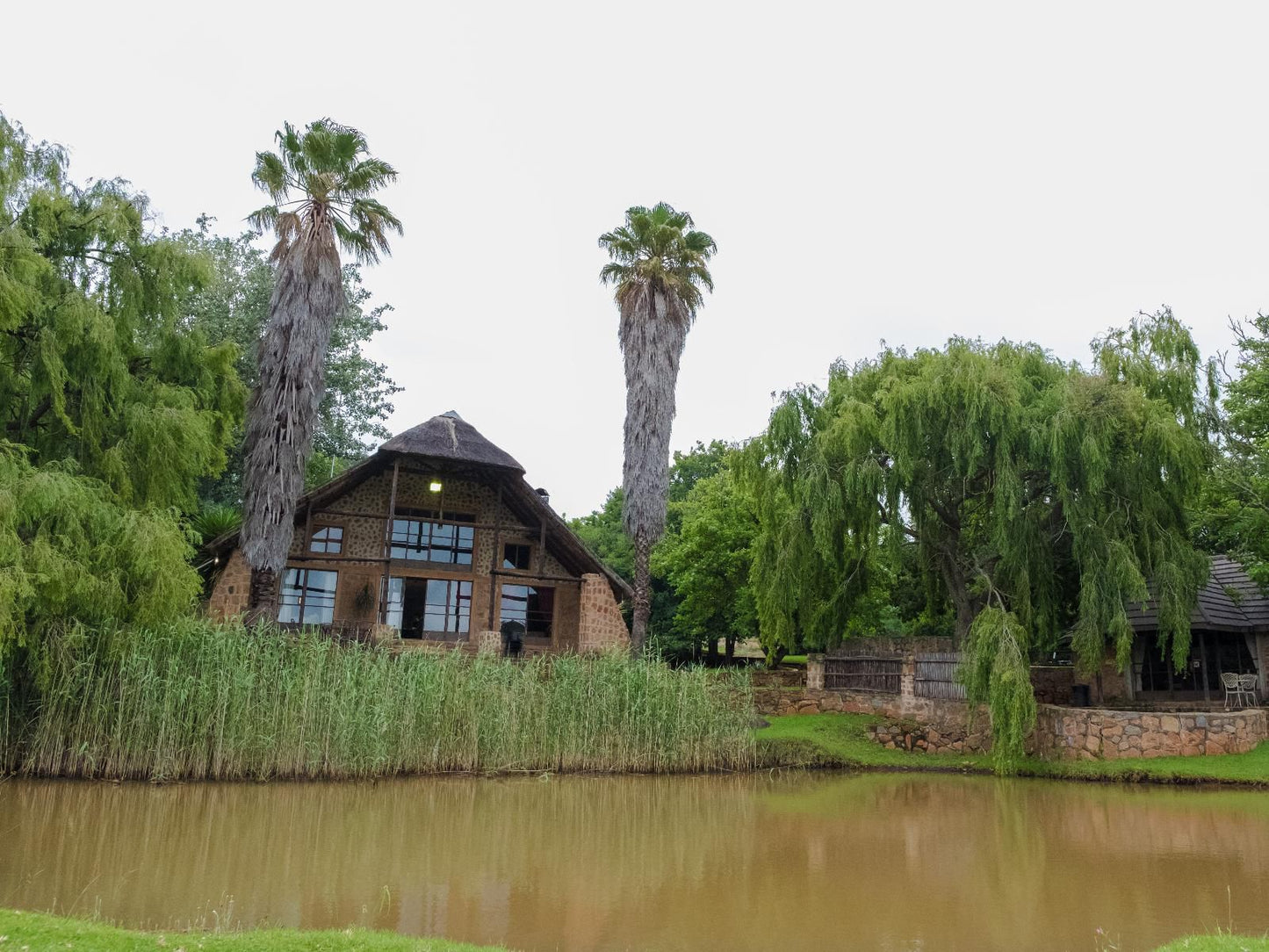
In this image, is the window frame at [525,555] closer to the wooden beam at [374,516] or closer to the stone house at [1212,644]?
the wooden beam at [374,516]

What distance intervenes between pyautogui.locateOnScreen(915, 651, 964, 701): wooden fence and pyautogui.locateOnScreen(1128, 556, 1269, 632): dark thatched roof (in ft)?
13.4

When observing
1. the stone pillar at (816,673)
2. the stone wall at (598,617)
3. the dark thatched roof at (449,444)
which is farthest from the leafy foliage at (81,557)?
the stone pillar at (816,673)

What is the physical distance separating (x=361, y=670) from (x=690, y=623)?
51.7 ft

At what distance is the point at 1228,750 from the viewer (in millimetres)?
15656

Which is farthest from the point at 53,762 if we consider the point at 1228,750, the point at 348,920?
the point at 1228,750

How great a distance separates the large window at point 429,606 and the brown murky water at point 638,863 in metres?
10.8

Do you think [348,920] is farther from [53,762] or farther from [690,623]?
[690,623]

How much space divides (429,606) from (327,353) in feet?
23.0

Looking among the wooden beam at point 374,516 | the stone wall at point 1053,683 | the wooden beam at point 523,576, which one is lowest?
the stone wall at point 1053,683

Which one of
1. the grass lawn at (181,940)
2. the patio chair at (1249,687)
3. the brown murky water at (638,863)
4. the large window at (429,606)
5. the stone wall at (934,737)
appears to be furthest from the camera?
the large window at (429,606)

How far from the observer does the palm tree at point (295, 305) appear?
18156 mm

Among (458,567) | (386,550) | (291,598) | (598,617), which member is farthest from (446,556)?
(598,617)

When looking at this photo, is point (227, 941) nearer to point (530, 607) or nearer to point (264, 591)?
point (264, 591)

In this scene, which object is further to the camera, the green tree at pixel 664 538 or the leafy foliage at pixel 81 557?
the green tree at pixel 664 538
